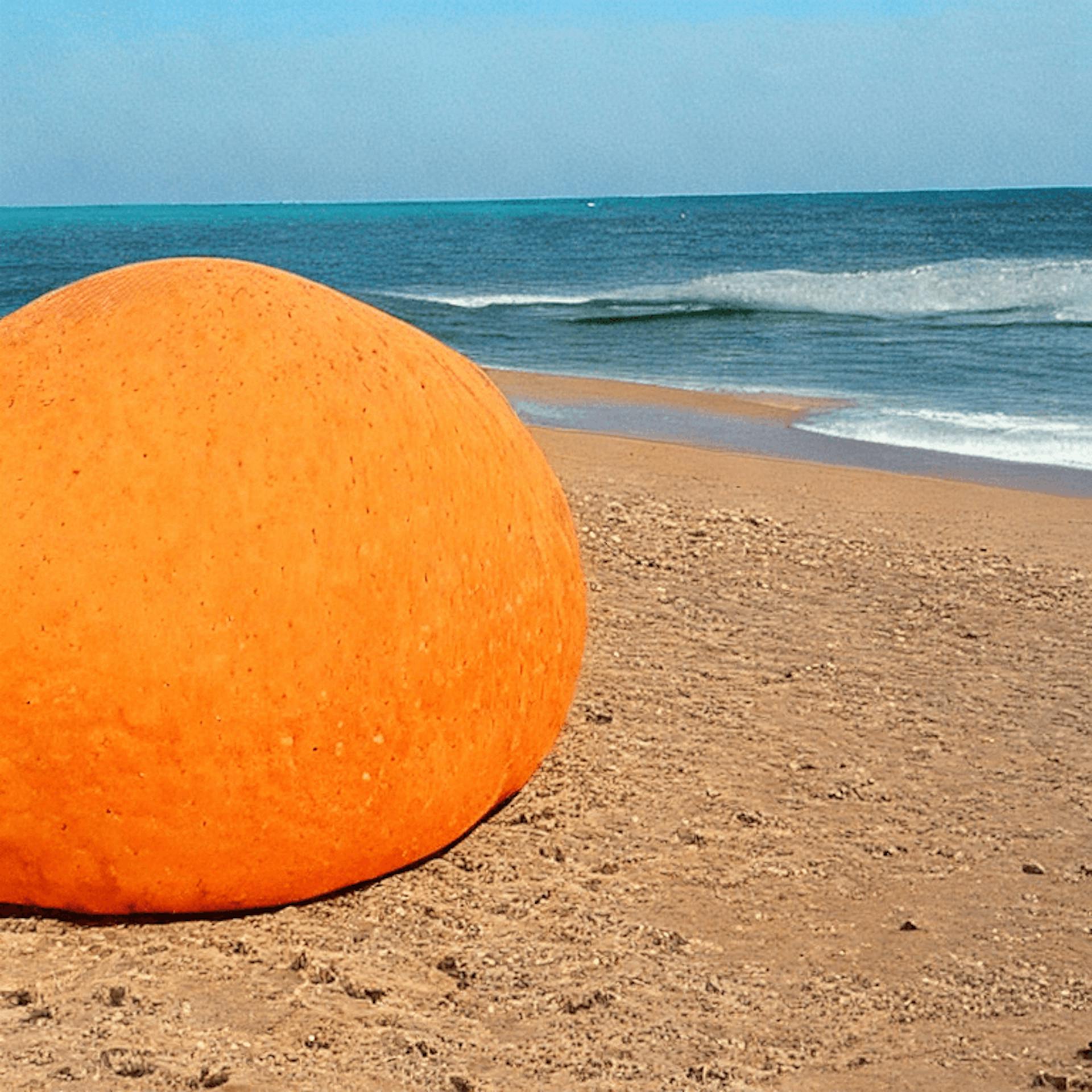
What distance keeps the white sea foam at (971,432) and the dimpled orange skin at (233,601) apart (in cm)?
898

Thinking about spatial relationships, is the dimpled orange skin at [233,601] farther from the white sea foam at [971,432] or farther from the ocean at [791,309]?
the white sea foam at [971,432]

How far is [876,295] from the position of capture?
29938 millimetres

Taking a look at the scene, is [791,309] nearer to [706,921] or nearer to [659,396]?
[659,396]

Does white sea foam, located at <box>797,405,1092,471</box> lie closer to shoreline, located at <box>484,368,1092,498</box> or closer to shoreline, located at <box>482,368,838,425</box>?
shoreline, located at <box>484,368,1092,498</box>

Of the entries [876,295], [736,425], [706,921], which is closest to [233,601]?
[706,921]

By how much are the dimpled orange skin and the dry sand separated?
0.92ft

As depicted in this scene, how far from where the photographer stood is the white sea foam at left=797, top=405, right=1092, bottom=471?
12.4 metres

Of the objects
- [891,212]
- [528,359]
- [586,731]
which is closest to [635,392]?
[528,359]

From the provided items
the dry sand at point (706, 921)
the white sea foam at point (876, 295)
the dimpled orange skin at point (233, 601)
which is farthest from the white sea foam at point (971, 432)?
the white sea foam at point (876, 295)

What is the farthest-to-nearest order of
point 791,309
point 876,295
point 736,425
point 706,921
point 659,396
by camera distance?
1. point 876,295
2. point 791,309
3. point 659,396
4. point 736,425
5. point 706,921

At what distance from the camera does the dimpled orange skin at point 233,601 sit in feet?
11.8

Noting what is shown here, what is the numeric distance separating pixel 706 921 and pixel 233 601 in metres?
1.59

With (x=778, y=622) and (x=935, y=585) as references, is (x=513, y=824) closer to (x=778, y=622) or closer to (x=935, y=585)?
(x=778, y=622)

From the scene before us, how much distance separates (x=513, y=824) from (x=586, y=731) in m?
0.82
